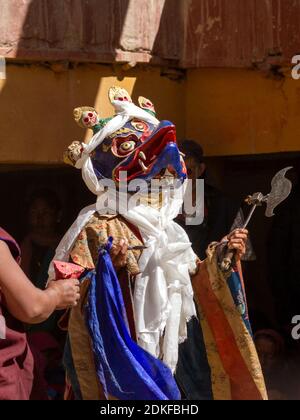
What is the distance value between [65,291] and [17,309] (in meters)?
0.26

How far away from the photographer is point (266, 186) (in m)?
9.80

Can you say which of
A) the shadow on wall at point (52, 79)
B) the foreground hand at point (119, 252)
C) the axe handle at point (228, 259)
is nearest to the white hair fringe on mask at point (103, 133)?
the foreground hand at point (119, 252)

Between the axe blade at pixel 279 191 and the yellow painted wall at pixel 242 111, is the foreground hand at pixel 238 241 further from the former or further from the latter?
the yellow painted wall at pixel 242 111

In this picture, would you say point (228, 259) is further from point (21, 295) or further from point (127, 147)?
point (21, 295)

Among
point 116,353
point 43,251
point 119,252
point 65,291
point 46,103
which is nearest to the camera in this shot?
point 65,291

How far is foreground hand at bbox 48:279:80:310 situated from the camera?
565 cm

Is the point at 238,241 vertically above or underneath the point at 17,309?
above

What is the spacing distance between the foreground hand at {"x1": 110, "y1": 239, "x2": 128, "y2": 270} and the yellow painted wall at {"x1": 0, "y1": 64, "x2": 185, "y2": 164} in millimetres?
1745

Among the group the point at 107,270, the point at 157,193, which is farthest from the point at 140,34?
the point at 107,270

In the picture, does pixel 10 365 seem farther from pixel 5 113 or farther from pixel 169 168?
pixel 5 113

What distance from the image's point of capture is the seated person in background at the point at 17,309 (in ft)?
17.8

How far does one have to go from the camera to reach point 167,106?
27.9ft

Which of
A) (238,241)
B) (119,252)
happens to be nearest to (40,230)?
(119,252)

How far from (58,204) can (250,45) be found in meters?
1.59
